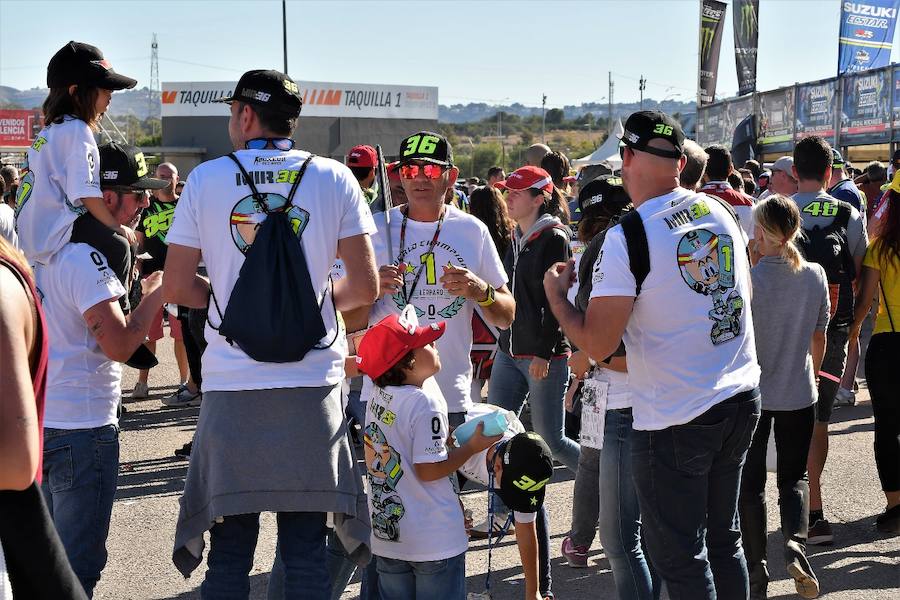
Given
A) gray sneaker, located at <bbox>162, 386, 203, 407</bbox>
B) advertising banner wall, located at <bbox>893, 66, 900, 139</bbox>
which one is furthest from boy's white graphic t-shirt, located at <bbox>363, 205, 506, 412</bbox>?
advertising banner wall, located at <bbox>893, 66, 900, 139</bbox>

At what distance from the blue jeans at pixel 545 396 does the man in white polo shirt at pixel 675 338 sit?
6.24 ft

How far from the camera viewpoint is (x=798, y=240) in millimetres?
6105

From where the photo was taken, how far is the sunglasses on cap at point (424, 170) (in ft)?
15.0

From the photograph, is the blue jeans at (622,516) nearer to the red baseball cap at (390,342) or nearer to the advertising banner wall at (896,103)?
the red baseball cap at (390,342)

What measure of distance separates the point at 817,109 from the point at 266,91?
2337 centimetres

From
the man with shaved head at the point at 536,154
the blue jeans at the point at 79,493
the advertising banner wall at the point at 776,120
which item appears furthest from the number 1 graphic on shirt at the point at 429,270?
the advertising banner wall at the point at 776,120

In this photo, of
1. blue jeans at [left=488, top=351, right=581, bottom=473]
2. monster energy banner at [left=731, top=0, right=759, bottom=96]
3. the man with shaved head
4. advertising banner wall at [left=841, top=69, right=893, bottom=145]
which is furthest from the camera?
monster energy banner at [left=731, top=0, right=759, bottom=96]

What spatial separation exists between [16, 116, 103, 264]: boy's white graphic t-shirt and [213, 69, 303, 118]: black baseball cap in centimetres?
109

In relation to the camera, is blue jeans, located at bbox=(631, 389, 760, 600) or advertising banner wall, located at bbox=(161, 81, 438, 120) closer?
blue jeans, located at bbox=(631, 389, 760, 600)

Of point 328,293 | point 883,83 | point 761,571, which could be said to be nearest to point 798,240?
point 761,571

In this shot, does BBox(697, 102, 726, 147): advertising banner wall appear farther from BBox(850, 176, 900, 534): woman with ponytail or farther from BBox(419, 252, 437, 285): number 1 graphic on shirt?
BBox(419, 252, 437, 285): number 1 graphic on shirt

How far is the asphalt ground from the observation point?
17.4ft

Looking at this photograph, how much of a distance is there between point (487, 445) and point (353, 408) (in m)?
1.54

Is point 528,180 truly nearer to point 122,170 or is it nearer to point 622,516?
point 622,516
